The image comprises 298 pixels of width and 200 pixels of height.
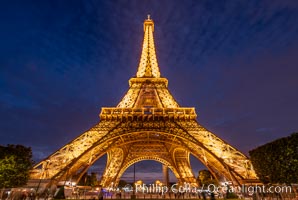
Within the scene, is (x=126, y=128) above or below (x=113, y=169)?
above

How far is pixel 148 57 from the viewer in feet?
137

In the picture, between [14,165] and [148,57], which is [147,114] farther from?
[14,165]

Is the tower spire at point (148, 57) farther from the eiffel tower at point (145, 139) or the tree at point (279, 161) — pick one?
the tree at point (279, 161)

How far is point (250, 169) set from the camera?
25.1 metres

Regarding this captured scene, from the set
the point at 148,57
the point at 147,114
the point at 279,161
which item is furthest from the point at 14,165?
the point at 148,57

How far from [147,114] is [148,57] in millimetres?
13914

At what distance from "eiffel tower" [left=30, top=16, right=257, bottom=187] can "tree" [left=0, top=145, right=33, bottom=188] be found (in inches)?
117

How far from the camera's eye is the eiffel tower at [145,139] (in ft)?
82.5

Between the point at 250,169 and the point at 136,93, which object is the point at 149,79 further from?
the point at 250,169

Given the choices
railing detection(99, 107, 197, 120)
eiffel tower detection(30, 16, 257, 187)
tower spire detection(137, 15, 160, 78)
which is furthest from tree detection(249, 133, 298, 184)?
tower spire detection(137, 15, 160, 78)

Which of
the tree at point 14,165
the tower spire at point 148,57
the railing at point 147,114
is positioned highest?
the tower spire at point 148,57

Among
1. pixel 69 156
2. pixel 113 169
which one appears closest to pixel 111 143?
pixel 69 156

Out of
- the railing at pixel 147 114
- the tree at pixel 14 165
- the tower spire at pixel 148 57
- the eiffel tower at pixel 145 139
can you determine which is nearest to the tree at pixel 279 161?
the eiffel tower at pixel 145 139

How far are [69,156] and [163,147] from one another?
20.8 meters
